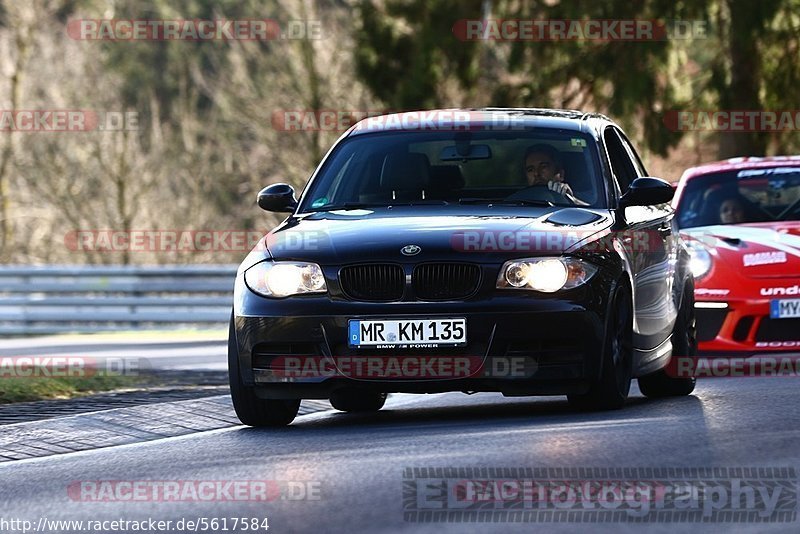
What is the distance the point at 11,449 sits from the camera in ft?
29.4

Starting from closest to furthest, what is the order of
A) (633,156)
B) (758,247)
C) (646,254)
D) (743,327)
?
(646,254), (633,156), (743,327), (758,247)

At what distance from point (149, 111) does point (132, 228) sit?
593 inches

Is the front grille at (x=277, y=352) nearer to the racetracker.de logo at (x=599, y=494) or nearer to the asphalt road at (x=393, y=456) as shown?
the asphalt road at (x=393, y=456)

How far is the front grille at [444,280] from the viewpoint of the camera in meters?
8.91

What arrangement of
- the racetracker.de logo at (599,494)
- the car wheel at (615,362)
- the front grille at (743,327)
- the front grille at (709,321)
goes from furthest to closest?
the front grille at (709,321) < the front grille at (743,327) < the car wheel at (615,362) < the racetracker.de logo at (599,494)

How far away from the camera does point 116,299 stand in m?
27.4

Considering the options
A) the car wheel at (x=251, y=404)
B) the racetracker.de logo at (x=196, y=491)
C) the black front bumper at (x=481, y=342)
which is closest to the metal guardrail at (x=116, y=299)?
the car wheel at (x=251, y=404)

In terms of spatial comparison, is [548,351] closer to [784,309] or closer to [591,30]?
[784,309]

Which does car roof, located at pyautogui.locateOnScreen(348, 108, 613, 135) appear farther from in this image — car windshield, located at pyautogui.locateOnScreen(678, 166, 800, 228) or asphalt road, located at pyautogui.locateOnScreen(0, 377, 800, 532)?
car windshield, located at pyautogui.locateOnScreen(678, 166, 800, 228)

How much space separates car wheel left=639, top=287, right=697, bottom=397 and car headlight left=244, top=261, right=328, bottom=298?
9.29 ft

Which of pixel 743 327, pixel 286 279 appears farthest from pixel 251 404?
pixel 743 327

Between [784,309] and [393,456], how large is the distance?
6.58m

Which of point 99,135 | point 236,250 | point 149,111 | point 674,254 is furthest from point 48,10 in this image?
point 674,254

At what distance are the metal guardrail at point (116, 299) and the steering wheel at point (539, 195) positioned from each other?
17.4 metres
